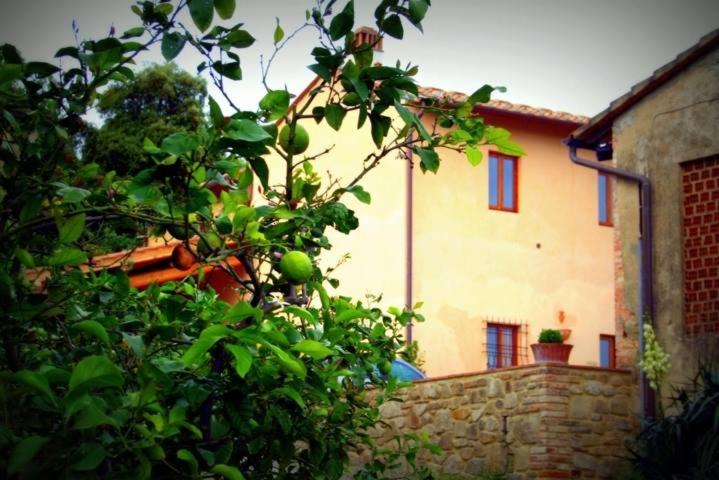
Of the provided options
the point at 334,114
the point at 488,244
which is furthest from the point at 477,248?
the point at 334,114

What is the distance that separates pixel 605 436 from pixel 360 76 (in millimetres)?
8545

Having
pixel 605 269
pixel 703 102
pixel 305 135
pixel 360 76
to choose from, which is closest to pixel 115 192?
pixel 305 135

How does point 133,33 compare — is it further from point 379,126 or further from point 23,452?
point 23,452

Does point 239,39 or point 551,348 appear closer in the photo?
point 239,39

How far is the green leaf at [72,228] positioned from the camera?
2.00m

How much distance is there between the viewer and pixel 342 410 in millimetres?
2982

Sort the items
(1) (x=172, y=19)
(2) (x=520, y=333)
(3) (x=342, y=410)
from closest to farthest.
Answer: (1) (x=172, y=19) < (3) (x=342, y=410) < (2) (x=520, y=333)

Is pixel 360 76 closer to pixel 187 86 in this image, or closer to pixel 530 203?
pixel 530 203

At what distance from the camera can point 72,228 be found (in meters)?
2.01

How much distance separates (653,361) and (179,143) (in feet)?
28.5

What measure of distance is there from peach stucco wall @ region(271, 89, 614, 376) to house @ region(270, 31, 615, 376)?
2cm

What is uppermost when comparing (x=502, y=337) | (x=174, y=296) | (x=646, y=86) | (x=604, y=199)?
(x=604, y=199)

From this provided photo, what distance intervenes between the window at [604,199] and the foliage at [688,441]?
397 inches

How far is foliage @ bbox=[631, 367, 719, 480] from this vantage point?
8.54 metres
